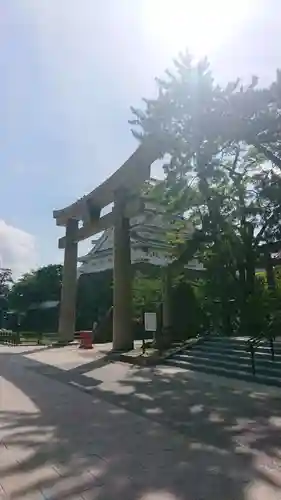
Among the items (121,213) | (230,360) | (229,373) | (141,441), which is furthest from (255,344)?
(121,213)

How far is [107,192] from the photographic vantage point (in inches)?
722

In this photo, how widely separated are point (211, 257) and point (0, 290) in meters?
42.5

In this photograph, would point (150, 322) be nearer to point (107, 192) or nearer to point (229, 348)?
point (229, 348)

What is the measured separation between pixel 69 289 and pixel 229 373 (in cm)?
1387

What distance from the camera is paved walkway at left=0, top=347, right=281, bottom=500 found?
Result: 4.00 metres

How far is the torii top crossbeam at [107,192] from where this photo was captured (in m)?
14.2


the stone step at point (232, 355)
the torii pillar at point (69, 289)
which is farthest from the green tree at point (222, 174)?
the torii pillar at point (69, 289)

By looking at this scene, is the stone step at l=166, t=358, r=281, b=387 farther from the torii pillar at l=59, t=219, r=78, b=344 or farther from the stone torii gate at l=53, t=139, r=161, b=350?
the torii pillar at l=59, t=219, r=78, b=344

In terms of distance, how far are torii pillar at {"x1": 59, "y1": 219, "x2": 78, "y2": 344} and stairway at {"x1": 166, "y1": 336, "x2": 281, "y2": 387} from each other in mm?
10283

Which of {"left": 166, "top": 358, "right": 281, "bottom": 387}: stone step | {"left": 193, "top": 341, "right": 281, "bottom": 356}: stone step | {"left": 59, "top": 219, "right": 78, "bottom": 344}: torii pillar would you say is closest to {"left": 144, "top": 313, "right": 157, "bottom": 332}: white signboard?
{"left": 193, "top": 341, "right": 281, "bottom": 356}: stone step

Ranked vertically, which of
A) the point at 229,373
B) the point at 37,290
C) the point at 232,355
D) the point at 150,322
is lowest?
the point at 229,373

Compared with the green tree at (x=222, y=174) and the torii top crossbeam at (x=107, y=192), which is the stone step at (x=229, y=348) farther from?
the torii top crossbeam at (x=107, y=192)

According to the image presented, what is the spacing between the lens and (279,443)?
5.32 m

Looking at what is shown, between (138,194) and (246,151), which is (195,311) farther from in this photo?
(246,151)
